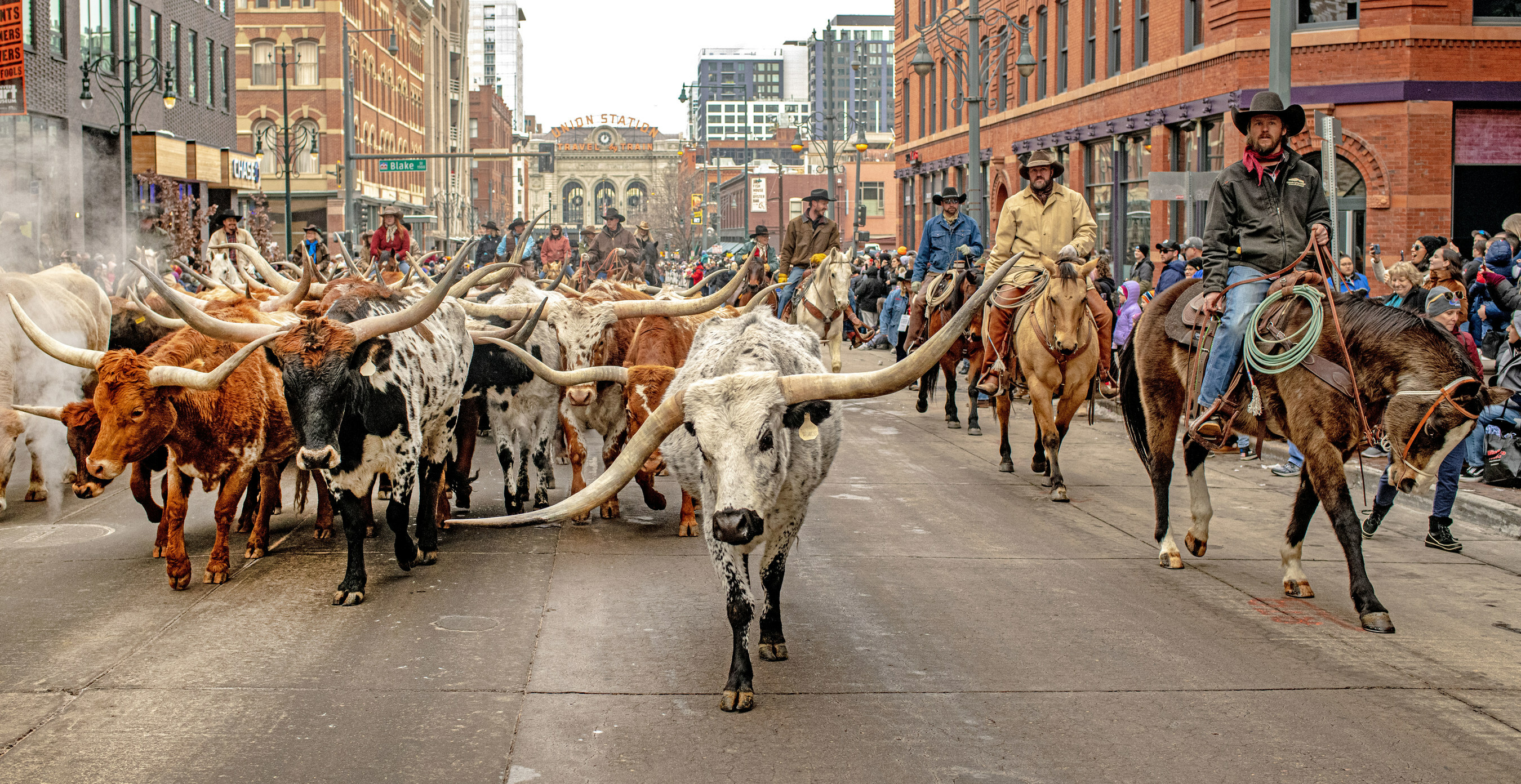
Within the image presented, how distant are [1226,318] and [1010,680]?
307cm

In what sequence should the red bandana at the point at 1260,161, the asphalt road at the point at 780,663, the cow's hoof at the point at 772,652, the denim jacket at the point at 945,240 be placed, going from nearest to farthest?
the asphalt road at the point at 780,663 < the cow's hoof at the point at 772,652 < the red bandana at the point at 1260,161 < the denim jacket at the point at 945,240

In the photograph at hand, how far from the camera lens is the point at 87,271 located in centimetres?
2034

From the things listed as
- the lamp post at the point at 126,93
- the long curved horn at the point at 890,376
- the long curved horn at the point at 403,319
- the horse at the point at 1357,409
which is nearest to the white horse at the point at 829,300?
the horse at the point at 1357,409

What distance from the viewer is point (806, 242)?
18297mm

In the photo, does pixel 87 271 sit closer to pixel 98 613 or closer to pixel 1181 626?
pixel 98 613

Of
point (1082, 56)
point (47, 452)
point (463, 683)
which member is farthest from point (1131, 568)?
point (1082, 56)

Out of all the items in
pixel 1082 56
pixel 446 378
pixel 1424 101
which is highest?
pixel 1082 56

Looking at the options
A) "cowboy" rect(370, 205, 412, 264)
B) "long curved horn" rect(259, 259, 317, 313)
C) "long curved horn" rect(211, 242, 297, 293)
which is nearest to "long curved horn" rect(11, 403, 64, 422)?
"long curved horn" rect(259, 259, 317, 313)

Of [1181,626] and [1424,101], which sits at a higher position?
[1424,101]

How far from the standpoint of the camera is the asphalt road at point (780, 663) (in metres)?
5.24

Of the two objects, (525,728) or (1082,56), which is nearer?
(525,728)

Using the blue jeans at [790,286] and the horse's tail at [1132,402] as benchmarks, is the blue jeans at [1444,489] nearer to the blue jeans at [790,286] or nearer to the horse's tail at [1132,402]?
the horse's tail at [1132,402]

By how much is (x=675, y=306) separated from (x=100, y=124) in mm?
27427

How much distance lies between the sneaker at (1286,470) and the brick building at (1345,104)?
6.65 m
